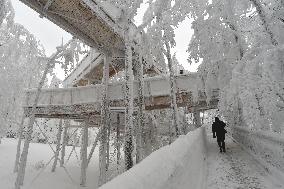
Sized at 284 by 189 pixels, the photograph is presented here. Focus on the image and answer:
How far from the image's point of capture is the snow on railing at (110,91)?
64.7ft

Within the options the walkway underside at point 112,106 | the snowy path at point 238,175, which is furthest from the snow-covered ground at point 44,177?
the snowy path at point 238,175

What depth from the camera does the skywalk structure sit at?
1429 cm

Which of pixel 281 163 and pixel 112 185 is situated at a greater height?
pixel 112 185

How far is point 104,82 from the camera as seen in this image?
18.5m

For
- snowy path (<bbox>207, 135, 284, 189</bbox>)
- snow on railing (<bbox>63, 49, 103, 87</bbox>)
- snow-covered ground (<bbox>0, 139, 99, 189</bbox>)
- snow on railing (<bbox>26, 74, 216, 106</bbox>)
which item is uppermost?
snow on railing (<bbox>63, 49, 103, 87</bbox>)

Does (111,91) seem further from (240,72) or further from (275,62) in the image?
(275,62)

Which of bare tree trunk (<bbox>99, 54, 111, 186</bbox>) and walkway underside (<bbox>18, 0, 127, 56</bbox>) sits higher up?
walkway underside (<bbox>18, 0, 127, 56</bbox>)

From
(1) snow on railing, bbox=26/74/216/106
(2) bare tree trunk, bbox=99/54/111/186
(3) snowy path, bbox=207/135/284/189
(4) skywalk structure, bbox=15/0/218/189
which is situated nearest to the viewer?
(3) snowy path, bbox=207/135/284/189

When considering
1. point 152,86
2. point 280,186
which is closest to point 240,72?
point 280,186

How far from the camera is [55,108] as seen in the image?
2138 centimetres

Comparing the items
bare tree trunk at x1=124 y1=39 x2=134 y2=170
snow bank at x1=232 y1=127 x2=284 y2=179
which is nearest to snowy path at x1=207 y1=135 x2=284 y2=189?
snow bank at x1=232 y1=127 x2=284 y2=179

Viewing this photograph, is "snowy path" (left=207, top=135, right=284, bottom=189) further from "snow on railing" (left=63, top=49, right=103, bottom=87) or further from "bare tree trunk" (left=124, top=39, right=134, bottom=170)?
"snow on railing" (left=63, top=49, right=103, bottom=87)

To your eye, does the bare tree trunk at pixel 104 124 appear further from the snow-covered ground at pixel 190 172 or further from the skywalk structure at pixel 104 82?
the snow-covered ground at pixel 190 172

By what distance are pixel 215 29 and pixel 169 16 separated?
9.13 ft
